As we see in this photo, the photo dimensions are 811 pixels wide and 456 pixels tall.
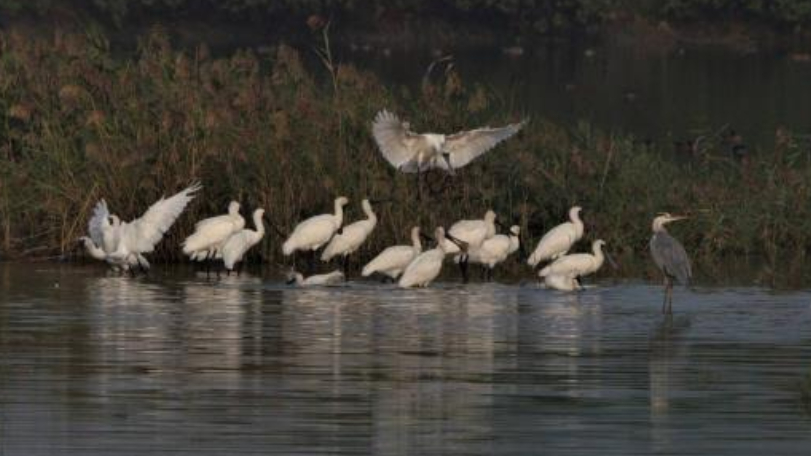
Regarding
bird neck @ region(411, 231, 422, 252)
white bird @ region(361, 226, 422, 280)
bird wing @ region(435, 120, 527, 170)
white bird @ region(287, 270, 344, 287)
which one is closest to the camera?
white bird @ region(287, 270, 344, 287)

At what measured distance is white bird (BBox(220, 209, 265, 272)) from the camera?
22656 mm

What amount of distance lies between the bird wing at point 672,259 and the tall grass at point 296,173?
225 centimetres

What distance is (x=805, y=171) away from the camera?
25.1m

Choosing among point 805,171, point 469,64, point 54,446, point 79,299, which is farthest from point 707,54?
point 54,446

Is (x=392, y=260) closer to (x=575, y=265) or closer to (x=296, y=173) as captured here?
(x=575, y=265)

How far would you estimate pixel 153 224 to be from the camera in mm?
22719

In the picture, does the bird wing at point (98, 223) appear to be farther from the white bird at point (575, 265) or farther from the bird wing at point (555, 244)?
the white bird at point (575, 265)

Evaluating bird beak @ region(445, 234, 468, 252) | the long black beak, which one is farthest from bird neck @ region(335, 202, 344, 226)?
the long black beak

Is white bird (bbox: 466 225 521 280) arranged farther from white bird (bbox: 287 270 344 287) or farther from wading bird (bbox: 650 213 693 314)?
wading bird (bbox: 650 213 693 314)

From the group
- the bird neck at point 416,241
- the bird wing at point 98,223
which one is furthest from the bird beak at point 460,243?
the bird wing at point 98,223

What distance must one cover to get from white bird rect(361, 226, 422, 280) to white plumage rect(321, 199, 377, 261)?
A: 0.43m

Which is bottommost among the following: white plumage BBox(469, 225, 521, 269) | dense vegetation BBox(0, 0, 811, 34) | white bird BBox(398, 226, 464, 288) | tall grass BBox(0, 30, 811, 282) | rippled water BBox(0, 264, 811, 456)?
rippled water BBox(0, 264, 811, 456)

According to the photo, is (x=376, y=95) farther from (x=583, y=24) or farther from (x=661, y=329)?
(x=583, y=24)

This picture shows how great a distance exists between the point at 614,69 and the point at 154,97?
44.1 meters
